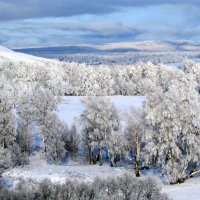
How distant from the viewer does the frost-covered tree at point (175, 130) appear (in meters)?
52.4

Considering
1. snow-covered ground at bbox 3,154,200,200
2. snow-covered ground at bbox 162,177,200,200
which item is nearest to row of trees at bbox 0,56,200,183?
snow-covered ground at bbox 162,177,200,200

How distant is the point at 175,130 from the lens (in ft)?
173

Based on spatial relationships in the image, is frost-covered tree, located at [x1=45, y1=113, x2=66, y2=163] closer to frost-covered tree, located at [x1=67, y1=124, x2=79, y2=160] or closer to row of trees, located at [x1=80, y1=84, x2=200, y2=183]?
frost-covered tree, located at [x1=67, y1=124, x2=79, y2=160]

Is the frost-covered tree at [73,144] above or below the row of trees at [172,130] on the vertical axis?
below

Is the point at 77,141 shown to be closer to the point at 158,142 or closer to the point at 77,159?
the point at 77,159

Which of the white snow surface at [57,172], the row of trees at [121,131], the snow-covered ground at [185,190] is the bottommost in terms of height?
the white snow surface at [57,172]

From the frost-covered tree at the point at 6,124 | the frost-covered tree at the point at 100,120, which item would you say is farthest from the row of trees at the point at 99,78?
the frost-covered tree at the point at 100,120

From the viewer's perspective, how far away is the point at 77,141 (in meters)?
75.7

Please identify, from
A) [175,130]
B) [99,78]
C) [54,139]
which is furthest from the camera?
[99,78]

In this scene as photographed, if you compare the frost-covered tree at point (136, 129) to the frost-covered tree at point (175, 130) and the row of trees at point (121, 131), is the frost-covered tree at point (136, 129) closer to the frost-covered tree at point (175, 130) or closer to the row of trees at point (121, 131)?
the row of trees at point (121, 131)

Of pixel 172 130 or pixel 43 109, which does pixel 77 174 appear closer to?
pixel 172 130

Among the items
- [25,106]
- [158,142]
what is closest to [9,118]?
[25,106]

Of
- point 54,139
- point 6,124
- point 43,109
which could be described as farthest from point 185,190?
point 43,109

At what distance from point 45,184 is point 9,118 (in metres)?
37.5
